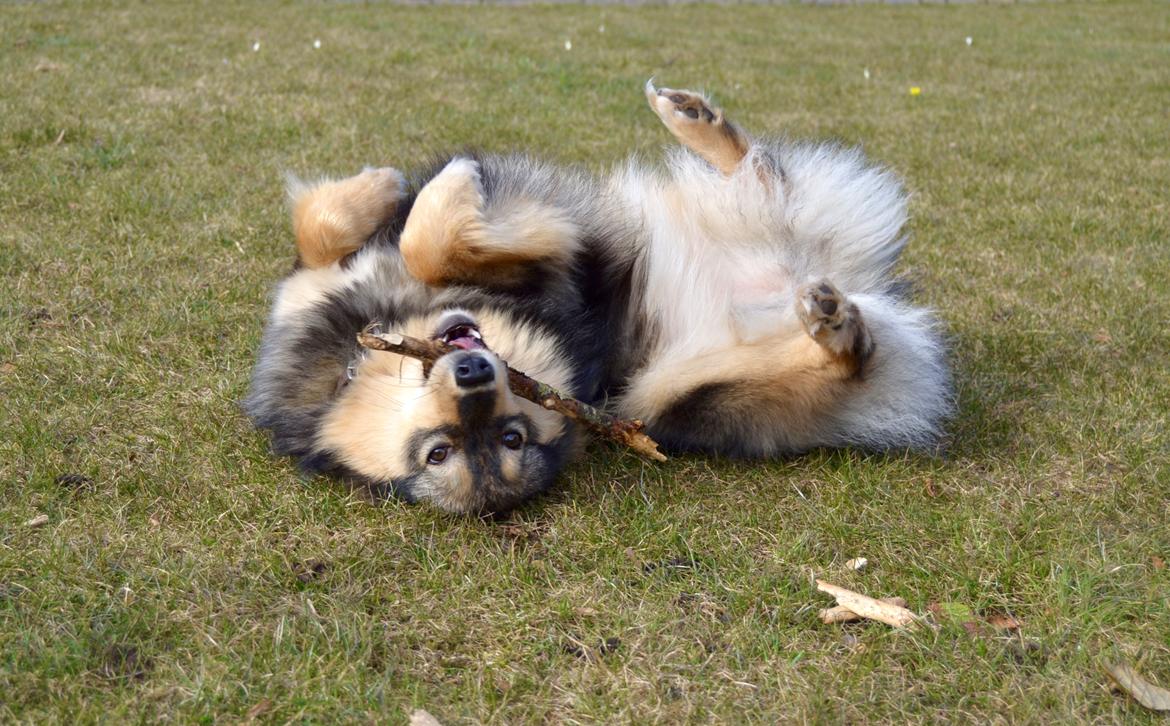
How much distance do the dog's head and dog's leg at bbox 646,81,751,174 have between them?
1.36 meters

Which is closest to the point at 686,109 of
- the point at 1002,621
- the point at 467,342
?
the point at 467,342

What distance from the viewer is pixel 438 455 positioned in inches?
121

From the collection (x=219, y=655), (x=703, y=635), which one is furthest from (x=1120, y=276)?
(x=219, y=655)

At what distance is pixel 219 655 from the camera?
8.11 ft

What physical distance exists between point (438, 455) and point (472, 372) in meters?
0.37

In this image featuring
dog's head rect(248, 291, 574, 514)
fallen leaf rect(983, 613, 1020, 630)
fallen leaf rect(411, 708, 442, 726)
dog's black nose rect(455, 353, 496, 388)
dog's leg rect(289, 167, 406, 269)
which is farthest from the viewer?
dog's leg rect(289, 167, 406, 269)

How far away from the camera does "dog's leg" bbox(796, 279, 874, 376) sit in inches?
125

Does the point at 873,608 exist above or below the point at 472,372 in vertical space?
below

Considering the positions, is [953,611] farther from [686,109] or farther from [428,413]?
[686,109]

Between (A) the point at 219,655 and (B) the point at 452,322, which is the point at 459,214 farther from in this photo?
(A) the point at 219,655

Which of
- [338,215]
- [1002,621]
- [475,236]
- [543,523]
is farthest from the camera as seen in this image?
[338,215]

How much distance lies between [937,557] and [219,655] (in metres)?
1.98

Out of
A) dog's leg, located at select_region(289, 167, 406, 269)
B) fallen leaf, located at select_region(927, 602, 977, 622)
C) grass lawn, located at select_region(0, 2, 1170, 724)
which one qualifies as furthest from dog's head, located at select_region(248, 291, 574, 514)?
fallen leaf, located at select_region(927, 602, 977, 622)

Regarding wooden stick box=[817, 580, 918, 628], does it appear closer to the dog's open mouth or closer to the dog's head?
the dog's head
